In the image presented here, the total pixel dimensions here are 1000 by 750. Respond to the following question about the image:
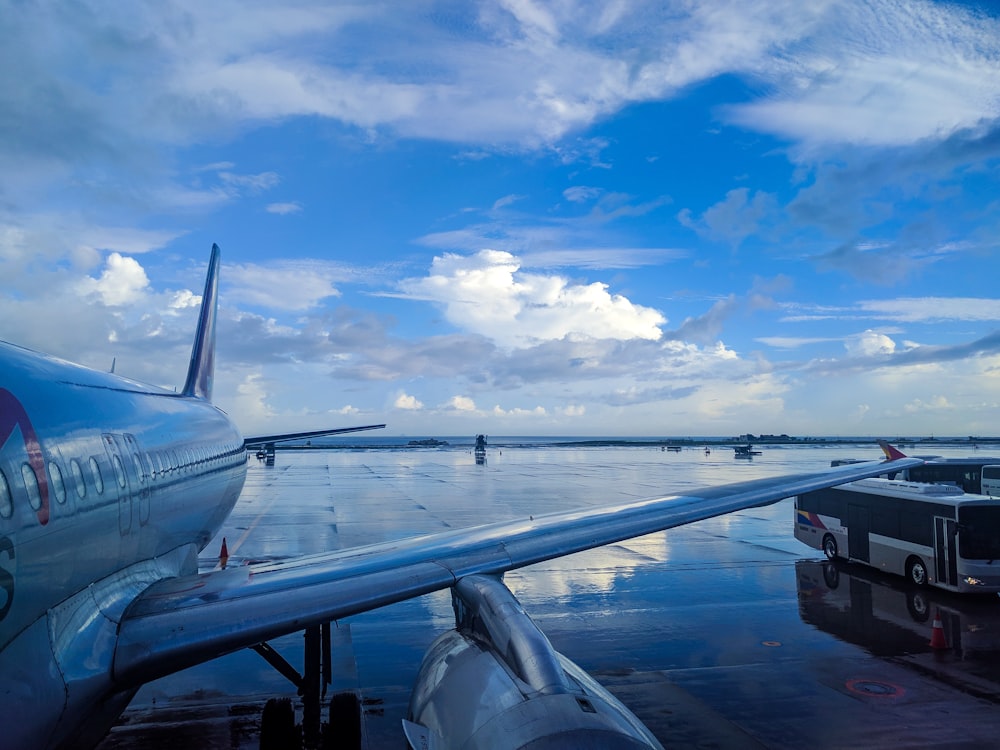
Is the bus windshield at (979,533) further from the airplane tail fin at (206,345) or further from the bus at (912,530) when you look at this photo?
the airplane tail fin at (206,345)

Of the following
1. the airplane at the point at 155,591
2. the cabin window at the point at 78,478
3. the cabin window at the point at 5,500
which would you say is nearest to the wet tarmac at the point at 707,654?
the airplane at the point at 155,591

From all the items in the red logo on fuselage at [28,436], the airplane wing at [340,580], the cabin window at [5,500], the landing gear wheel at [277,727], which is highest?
the red logo on fuselage at [28,436]

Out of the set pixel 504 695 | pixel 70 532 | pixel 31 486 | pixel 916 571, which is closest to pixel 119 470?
pixel 70 532

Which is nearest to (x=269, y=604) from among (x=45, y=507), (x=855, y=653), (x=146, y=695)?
(x=45, y=507)

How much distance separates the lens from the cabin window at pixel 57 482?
5870mm

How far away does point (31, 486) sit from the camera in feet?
17.7

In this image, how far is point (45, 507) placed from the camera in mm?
5566

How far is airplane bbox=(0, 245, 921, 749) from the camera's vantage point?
17.0ft

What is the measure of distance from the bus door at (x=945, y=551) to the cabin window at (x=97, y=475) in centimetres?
1775

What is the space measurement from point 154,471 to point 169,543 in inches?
45.6

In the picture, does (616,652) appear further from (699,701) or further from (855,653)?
(855,653)

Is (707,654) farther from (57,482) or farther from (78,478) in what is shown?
(57,482)

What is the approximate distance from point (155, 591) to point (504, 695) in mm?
4265

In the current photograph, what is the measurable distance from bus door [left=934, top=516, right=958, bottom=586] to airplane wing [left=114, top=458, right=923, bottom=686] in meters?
8.38
